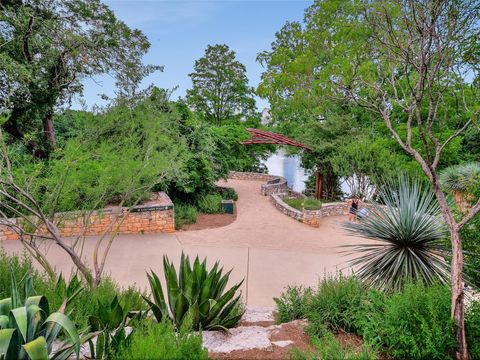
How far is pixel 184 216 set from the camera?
10984mm

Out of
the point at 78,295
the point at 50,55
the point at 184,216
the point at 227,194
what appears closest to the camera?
the point at 78,295

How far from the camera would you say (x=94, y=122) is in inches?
335

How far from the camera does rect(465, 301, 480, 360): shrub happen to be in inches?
118

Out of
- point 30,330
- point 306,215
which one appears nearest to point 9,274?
point 30,330

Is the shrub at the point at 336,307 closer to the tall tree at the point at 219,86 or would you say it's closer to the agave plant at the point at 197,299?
the agave plant at the point at 197,299

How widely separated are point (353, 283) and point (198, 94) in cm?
2241

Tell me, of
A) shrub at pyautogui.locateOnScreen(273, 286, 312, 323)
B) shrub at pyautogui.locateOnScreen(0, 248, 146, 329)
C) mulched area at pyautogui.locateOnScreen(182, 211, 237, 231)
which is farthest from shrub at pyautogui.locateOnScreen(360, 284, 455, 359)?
mulched area at pyautogui.locateOnScreen(182, 211, 237, 231)

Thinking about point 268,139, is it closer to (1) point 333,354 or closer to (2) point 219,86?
(2) point 219,86

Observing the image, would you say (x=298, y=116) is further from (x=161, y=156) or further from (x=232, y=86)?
(x=161, y=156)

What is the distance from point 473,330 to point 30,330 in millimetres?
4124

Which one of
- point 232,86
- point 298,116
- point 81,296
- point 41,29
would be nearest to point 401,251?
point 81,296

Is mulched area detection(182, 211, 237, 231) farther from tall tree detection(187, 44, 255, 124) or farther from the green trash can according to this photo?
tall tree detection(187, 44, 255, 124)

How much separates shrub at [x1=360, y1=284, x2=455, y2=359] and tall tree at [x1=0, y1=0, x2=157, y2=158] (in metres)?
8.78

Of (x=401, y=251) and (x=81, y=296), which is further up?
(x=401, y=251)
